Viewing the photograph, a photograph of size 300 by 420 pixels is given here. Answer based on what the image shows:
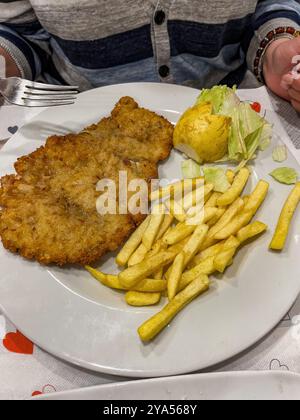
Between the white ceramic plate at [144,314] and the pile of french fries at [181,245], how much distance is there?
5 cm

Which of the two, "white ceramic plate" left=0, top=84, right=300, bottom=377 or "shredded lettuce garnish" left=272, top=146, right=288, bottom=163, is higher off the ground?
"shredded lettuce garnish" left=272, top=146, right=288, bottom=163

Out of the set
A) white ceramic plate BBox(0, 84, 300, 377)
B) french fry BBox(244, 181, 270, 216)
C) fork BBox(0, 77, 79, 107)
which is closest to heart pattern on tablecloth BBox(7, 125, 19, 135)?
fork BBox(0, 77, 79, 107)

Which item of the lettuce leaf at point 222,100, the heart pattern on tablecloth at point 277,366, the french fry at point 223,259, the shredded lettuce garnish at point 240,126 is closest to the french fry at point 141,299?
the french fry at point 223,259

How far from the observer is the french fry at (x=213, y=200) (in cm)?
173

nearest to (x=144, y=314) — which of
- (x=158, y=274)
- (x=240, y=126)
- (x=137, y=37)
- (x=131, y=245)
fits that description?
(x=158, y=274)

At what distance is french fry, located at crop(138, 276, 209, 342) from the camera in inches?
55.4

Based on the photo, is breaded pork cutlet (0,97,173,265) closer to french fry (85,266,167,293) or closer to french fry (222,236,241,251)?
french fry (85,266,167,293)

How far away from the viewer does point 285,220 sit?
167 cm

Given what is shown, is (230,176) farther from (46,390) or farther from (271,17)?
(46,390)

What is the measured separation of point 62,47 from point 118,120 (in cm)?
48

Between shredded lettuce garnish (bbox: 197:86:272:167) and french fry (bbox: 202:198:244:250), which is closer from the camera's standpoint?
french fry (bbox: 202:198:244:250)

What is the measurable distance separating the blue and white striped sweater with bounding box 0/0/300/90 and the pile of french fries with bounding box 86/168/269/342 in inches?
27.5

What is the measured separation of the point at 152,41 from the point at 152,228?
921mm

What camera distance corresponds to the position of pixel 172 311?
4.75ft
